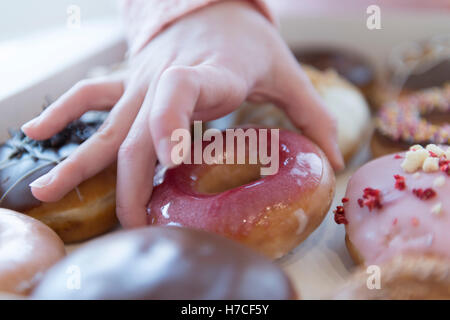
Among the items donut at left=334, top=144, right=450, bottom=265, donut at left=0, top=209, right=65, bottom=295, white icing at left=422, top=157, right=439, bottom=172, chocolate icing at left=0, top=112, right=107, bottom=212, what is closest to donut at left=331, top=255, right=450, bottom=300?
donut at left=334, top=144, right=450, bottom=265

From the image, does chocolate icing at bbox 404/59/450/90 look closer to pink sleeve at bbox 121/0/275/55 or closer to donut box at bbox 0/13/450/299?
donut box at bbox 0/13/450/299

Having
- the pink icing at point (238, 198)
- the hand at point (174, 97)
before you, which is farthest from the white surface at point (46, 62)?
the pink icing at point (238, 198)

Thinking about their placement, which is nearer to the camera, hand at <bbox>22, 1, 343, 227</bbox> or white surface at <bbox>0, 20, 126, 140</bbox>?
hand at <bbox>22, 1, 343, 227</bbox>

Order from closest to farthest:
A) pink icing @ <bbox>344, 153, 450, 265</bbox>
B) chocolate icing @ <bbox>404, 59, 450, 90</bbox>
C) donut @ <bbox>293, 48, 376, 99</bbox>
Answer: pink icing @ <bbox>344, 153, 450, 265</bbox> → chocolate icing @ <bbox>404, 59, 450, 90</bbox> → donut @ <bbox>293, 48, 376, 99</bbox>

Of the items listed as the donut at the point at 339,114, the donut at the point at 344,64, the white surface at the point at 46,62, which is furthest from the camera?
the donut at the point at 344,64

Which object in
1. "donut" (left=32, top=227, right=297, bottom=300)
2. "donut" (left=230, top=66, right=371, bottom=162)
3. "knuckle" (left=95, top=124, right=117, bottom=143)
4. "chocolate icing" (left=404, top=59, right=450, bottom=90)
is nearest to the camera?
"donut" (left=32, top=227, right=297, bottom=300)

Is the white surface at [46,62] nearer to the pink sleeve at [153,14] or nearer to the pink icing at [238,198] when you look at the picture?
the pink sleeve at [153,14]

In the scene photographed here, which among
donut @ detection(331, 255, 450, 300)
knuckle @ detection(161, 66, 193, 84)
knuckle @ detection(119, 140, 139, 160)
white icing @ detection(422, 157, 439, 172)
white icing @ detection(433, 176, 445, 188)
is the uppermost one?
knuckle @ detection(161, 66, 193, 84)

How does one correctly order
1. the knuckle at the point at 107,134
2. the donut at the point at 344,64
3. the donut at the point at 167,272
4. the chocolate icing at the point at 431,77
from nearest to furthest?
1. the donut at the point at 167,272
2. the knuckle at the point at 107,134
3. the chocolate icing at the point at 431,77
4. the donut at the point at 344,64
